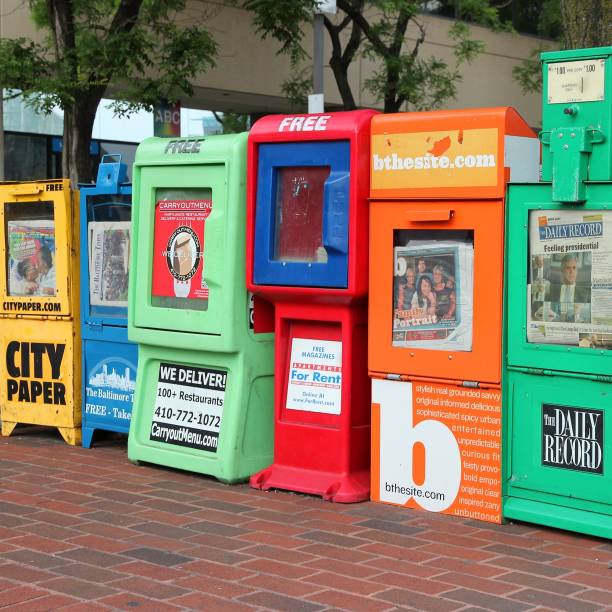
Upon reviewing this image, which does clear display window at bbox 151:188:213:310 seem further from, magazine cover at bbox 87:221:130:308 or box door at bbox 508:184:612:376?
box door at bbox 508:184:612:376

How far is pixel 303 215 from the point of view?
6.07 meters

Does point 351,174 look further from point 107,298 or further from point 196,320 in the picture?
point 107,298

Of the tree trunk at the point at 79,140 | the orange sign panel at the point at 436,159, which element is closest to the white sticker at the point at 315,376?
the orange sign panel at the point at 436,159

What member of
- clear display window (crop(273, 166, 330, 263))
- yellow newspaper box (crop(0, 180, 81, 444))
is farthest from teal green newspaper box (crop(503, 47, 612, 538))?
yellow newspaper box (crop(0, 180, 81, 444))

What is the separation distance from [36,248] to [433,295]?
3.26 metres

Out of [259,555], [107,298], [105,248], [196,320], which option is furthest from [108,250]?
[259,555]

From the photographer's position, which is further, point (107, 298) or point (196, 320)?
point (107, 298)

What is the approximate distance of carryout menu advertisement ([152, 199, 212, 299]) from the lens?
650 cm

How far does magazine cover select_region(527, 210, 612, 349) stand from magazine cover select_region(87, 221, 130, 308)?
9.93 feet

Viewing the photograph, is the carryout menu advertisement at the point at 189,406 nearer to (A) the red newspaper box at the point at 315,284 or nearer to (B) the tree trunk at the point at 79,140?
(A) the red newspaper box at the point at 315,284

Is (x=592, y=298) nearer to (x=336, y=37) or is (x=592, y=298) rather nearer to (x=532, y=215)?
(x=532, y=215)

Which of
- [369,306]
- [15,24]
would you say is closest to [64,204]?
[369,306]

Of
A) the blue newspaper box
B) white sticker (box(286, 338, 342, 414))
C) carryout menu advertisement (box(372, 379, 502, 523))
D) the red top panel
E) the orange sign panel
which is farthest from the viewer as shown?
the blue newspaper box

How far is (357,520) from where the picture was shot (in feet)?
18.3
